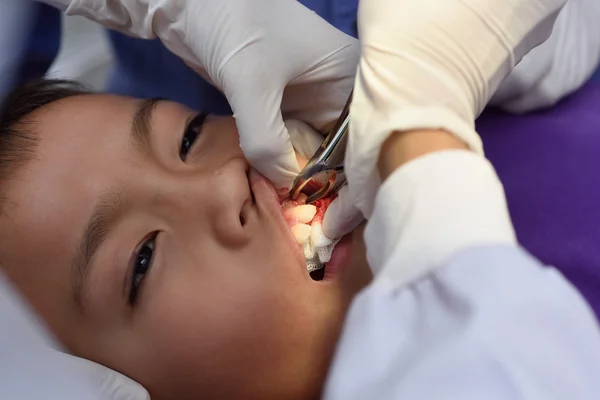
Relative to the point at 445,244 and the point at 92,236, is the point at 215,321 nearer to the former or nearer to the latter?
the point at 92,236

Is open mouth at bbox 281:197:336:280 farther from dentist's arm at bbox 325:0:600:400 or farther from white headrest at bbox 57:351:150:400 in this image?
white headrest at bbox 57:351:150:400

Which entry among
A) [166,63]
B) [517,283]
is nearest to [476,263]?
[517,283]

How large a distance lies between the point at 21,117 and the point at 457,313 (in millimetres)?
696

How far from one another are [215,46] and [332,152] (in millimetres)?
247

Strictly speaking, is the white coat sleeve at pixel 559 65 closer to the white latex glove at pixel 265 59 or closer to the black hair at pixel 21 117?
the white latex glove at pixel 265 59

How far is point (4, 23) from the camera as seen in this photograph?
2.66 ft

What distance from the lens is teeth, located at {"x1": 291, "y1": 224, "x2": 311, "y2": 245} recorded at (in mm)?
834

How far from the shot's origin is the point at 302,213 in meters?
0.86

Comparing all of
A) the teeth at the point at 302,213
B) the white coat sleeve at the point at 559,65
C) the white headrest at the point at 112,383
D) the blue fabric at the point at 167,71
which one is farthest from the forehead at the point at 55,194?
the white coat sleeve at the point at 559,65

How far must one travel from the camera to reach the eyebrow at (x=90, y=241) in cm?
78

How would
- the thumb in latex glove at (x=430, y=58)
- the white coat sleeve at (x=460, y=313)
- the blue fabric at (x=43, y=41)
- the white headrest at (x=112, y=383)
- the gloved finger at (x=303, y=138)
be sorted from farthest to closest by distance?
the blue fabric at (x=43, y=41) → the gloved finger at (x=303, y=138) → the white headrest at (x=112, y=383) → the thumb in latex glove at (x=430, y=58) → the white coat sleeve at (x=460, y=313)

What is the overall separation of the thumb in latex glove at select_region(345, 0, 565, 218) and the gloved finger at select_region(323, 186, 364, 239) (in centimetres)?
10

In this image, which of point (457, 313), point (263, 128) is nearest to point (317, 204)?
point (263, 128)

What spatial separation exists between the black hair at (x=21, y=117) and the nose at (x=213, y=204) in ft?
0.70
